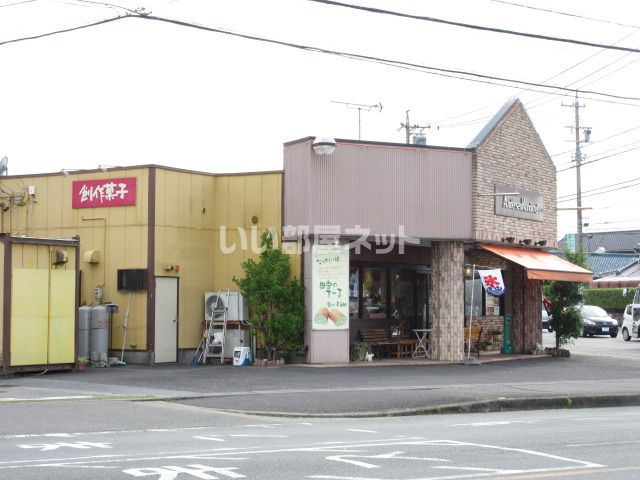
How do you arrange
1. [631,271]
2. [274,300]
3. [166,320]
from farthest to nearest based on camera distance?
[631,271] → [166,320] → [274,300]

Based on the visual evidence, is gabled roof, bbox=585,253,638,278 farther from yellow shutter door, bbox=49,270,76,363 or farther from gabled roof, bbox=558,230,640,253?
yellow shutter door, bbox=49,270,76,363

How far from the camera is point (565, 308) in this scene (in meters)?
29.8

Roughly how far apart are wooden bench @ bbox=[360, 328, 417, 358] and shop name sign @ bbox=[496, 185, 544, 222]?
14.9 feet

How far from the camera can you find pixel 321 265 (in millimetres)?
24109

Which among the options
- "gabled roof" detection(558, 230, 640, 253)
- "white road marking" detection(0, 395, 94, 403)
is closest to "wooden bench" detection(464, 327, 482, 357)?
"white road marking" detection(0, 395, 94, 403)

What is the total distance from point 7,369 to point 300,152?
343 inches

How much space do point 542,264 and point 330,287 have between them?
671 centimetres

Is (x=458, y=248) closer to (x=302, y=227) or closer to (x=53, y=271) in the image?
(x=302, y=227)

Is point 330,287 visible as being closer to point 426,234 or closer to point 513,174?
point 426,234

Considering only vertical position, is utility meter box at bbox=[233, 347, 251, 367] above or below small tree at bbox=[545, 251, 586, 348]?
below

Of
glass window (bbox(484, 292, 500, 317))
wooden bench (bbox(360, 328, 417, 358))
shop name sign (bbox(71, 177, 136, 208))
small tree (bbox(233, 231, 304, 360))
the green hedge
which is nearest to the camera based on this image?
small tree (bbox(233, 231, 304, 360))

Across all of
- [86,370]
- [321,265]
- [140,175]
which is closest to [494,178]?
[321,265]

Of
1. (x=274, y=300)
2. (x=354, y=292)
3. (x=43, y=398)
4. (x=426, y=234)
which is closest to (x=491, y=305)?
(x=354, y=292)

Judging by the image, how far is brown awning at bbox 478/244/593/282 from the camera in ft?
85.8
